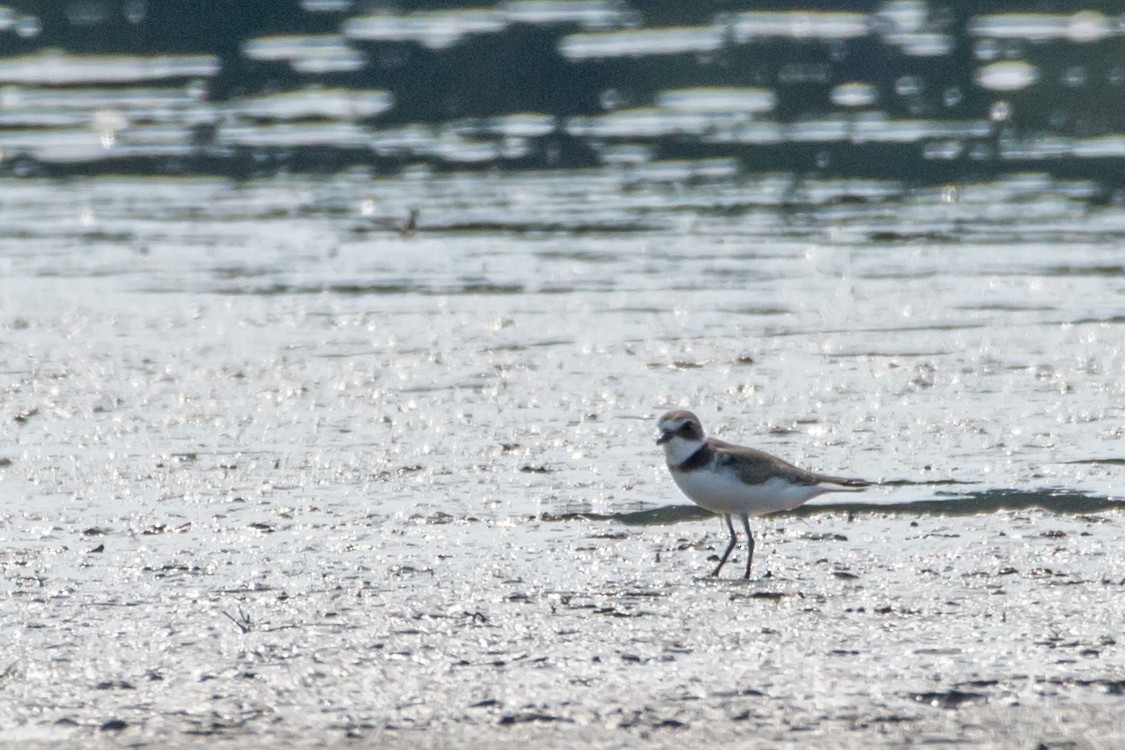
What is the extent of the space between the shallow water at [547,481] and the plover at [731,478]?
302 mm

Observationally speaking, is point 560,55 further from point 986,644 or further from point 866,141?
point 986,644

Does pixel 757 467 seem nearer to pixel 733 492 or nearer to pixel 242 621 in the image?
pixel 733 492

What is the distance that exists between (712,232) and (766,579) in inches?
554

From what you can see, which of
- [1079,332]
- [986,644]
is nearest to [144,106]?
[1079,332]

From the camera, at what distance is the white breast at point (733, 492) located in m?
9.27

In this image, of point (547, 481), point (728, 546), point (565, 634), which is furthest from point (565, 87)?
point (565, 634)

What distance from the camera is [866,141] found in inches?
1222

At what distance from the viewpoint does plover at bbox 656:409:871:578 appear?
9.27 m

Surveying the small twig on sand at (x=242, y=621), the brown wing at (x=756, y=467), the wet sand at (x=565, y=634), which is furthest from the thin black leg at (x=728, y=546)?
the small twig on sand at (x=242, y=621)

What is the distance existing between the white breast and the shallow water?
0.32 m

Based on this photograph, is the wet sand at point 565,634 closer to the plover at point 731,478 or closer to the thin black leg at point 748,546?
the thin black leg at point 748,546

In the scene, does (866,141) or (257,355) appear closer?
(257,355)

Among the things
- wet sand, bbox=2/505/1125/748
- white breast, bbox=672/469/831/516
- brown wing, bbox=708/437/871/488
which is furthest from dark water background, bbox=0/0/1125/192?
wet sand, bbox=2/505/1125/748

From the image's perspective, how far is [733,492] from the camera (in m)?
9.27
